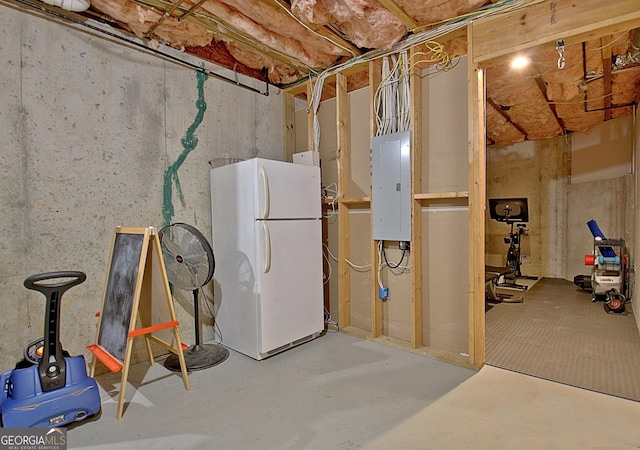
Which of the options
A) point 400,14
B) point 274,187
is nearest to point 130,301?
point 274,187

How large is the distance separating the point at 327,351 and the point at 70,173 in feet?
Answer: 8.09

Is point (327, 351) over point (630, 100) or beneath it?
beneath

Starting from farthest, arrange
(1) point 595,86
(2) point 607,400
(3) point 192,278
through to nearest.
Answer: (1) point 595,86, (3) point 192,278, (2) point 607,400

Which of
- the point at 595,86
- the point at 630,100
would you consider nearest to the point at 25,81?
the point at 595,86

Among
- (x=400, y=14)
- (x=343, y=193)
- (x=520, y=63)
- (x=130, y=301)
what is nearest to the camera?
(x=130, y=301)

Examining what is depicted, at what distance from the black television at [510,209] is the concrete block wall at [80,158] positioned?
514 centimetres

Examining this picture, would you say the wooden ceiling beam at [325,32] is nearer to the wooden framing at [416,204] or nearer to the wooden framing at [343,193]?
the wooden framing at [343,193]

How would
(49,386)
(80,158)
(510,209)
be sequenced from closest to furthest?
(49,386)
(80,158)
(510,209)

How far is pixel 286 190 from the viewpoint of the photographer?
300cm

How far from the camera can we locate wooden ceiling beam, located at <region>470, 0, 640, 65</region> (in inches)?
79.8

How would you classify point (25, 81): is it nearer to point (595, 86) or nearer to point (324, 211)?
point (324, 211)

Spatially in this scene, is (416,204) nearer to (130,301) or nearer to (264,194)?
(264,194)

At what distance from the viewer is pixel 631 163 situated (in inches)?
202

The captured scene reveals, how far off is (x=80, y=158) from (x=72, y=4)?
1.04 metres
